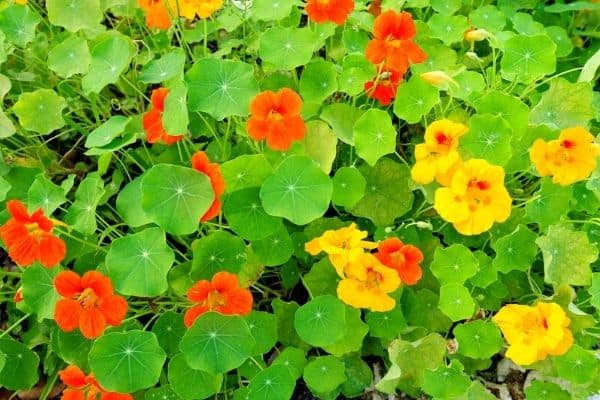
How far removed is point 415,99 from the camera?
→ 5.96 ft

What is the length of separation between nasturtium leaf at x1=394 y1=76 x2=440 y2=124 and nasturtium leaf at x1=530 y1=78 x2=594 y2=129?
305 mm

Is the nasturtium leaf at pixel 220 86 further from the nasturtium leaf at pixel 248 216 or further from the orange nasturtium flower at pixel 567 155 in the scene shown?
the orange nasturtium flower at pixel 567 155

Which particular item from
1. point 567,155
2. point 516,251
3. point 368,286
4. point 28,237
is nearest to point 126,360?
point 28,237

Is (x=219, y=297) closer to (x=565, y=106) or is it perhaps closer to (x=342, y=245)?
(x=342, y=245)

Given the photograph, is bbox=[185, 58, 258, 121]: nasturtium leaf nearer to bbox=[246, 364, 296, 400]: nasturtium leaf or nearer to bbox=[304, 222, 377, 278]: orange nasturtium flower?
bbox=[304, 222, 377, 278]: orange nasturtium flower

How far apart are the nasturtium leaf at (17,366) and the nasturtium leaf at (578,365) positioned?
1.32 meters

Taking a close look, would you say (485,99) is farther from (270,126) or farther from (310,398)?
(310,398)

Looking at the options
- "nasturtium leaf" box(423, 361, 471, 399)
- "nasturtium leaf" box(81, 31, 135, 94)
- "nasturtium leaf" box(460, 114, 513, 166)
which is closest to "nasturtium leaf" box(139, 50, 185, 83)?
"nasturtium leaf" box(81, 31, 135, 94)

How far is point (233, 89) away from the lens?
5.77 feet

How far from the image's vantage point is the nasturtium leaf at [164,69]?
1.85 m

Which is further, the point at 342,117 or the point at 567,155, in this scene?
the point at 342,117

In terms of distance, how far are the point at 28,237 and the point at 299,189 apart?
0.62m

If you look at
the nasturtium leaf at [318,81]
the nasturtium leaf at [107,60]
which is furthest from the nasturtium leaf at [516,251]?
the nasturtium leaf at [107,60]

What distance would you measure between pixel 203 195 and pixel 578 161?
88 centimetres
